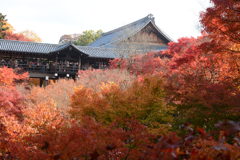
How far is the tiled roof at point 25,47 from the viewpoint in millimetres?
28031

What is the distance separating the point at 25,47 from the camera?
28984 millimetres

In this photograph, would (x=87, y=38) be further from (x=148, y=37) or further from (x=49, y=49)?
(x=49, y=49)

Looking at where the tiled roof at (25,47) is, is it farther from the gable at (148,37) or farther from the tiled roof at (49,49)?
the gable at (148,37)

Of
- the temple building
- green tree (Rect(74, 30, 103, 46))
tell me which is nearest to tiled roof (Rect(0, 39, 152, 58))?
the temple building

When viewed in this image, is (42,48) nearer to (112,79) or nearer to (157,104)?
(112,79)

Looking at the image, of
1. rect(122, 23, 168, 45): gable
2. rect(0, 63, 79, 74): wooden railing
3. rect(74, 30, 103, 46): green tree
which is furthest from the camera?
rect(74, 30, 103, 46): green tree

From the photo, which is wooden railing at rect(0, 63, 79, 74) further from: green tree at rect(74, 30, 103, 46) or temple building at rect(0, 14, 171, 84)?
green tree at rect(74, 30, 103, 46)

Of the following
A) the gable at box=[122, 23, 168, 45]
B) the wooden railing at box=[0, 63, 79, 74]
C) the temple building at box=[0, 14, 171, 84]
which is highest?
the gable at box=[122, 23, 168, 45]

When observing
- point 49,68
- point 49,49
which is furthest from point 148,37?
point 49,68

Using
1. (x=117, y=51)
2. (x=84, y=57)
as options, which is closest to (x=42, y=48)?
(x=84, y=57)

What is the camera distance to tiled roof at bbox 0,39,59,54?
28.0m

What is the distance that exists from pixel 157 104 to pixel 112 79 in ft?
27.2

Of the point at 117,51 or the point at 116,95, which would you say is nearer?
the point at 116,95

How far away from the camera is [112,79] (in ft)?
61.5
